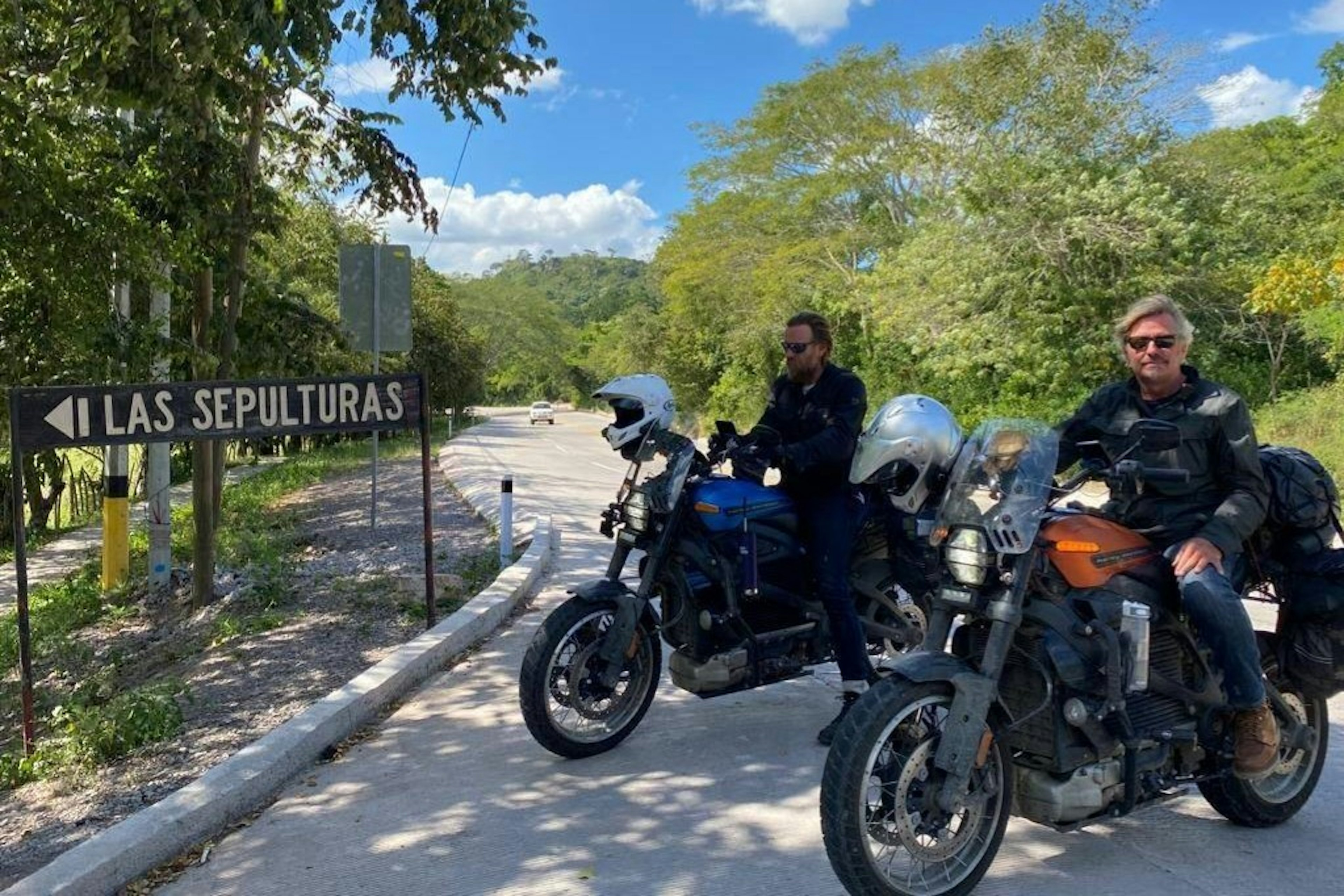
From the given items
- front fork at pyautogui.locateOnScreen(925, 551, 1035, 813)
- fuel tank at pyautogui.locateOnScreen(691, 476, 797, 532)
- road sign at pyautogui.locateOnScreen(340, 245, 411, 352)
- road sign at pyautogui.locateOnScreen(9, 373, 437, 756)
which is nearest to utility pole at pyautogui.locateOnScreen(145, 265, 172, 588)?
road sign at pyautogui.locateOnScreen(340, 245, 411, 352)

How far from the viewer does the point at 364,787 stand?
4008 mm

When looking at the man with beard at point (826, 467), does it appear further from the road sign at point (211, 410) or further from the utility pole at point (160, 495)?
the utility pole at point (160, 495)

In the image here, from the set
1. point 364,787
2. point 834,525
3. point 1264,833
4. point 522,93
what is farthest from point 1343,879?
point 522,93

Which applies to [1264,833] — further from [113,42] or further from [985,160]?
[985,160]

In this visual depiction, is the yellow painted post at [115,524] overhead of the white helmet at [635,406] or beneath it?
beneath

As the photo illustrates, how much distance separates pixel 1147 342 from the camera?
3340mm

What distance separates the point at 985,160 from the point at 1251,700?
52.2ft

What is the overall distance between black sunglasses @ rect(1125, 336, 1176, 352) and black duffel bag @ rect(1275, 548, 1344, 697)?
0.89 meters

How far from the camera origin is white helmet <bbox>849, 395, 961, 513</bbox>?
323 cm

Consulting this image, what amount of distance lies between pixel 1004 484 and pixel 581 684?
204 cm

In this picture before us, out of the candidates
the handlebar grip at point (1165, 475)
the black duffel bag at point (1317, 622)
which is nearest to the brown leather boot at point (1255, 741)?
the black duffel bag at point (1317, 622)

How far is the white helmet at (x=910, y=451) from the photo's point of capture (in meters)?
3.23

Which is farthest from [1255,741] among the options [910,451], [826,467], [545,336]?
[545,336]

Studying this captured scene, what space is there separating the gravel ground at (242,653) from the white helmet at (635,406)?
7.42 feet
